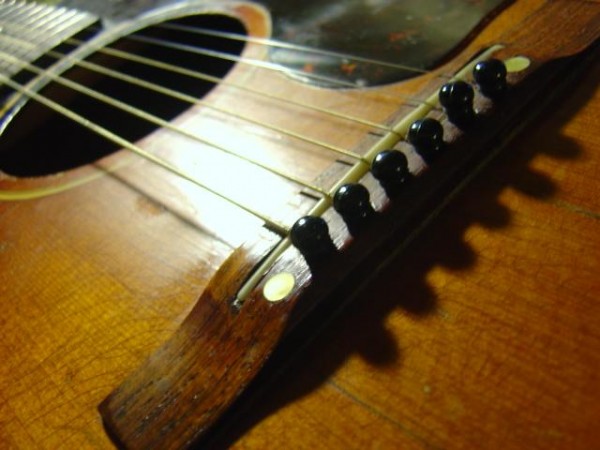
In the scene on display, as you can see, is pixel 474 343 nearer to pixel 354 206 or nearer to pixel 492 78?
pixel 354 206

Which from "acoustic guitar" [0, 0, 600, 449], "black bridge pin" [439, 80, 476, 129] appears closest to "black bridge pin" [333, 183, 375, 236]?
"acoustic guitar" [0, 0, 600, 449]

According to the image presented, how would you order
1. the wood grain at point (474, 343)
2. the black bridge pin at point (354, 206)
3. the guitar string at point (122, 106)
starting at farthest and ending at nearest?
the guitar string at point (122, 106)
the black bridge pin at point (354, 206)
the wood grain at point (474, 343)

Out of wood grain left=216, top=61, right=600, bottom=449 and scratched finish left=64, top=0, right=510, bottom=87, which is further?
scratched finish left=64, top=0, right=510, bottom=87

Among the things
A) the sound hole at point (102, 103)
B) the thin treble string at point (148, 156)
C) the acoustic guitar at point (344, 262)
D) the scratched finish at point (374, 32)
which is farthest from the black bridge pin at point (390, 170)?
the sound hole at point (102, 103)

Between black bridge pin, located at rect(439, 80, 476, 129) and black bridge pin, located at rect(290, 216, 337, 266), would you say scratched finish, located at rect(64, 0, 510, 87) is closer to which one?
black bridge pin, located at rect(439, 80, 476, 129)

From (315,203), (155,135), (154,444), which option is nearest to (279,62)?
(155,135)

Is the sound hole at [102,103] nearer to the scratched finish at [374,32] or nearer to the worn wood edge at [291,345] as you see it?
the scratched finish at [374,32]

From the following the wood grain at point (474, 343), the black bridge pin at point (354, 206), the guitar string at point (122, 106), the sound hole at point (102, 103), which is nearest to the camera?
the wood grain at point (474, 343)

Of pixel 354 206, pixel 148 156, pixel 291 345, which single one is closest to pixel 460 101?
pixel 354 206
